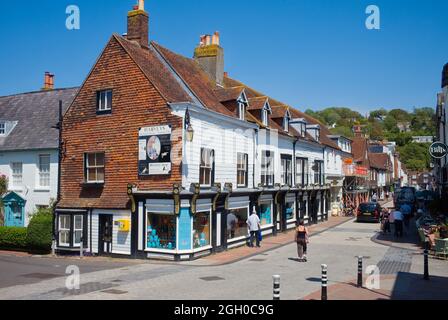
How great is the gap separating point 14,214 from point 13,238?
414cm

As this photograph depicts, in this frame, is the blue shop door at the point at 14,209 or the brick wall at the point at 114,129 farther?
the blue shop door at the point at 14,209

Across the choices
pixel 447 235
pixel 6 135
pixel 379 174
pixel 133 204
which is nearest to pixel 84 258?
pixel 133 204

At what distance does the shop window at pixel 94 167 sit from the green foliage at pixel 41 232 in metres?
3.02

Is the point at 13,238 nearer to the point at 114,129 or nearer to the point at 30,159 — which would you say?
Result: the point at 30,159

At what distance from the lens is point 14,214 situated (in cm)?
2714

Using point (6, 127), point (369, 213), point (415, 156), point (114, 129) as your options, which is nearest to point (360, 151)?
point (369, 213)

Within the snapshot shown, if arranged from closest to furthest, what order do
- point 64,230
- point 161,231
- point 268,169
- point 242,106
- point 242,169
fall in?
point 161,231, point 64,230, point 242,169, point 242,106, point 268,169

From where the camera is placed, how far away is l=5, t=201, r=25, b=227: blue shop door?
88.2 ft

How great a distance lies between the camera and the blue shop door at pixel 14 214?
2687 centimetres

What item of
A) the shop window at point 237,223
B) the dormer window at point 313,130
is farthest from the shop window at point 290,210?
the dormer window at point 313,130

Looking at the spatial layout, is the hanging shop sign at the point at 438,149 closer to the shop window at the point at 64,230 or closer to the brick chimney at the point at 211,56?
the brick chimney at the point at 211,56

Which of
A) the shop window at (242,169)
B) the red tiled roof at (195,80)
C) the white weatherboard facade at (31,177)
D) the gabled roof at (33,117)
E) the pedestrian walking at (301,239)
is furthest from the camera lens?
the gabled roof at (33,117)
